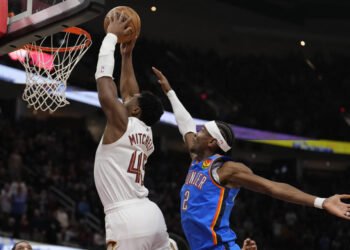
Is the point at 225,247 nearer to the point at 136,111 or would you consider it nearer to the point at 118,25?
the point at 136,111

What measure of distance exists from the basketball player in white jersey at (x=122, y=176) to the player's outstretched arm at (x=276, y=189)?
545 mm

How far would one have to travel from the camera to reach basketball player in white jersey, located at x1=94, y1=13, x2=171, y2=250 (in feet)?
11.1

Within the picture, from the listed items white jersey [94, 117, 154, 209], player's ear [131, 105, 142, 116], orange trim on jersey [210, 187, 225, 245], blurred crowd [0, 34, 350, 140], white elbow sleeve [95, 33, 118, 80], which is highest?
blurred crowd [0, 34, 350, 140]

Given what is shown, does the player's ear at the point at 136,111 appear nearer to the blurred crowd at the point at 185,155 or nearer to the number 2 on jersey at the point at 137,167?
the number 2 on jersey at the point at 137,167

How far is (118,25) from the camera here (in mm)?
3736

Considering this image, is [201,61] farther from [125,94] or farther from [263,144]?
[125,94]

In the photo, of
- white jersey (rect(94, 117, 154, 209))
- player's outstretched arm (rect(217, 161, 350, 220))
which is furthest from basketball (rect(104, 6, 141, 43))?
player's outstretched arm (rect(217, 161, 350, 220))

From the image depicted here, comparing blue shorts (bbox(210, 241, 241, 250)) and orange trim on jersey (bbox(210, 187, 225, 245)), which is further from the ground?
orange trim on jersey (bbox(210, 187, 225, 245))

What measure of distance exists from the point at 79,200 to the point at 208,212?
8.65 m

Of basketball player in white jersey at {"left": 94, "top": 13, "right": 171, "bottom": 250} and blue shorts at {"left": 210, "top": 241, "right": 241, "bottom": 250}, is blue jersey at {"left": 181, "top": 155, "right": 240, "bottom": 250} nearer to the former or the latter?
blue shorts at {"left": 210, "top": 241, "right": 241, "bottom": 250}

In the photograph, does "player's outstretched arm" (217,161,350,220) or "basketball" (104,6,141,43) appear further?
"basketball" (104,6,141,43)

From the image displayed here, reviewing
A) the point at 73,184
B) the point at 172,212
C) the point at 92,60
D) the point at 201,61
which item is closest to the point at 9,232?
the point at 73,184

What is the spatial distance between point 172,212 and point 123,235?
9954 mm

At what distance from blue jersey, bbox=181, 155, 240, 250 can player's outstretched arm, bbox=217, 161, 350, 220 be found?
0.26 ft
